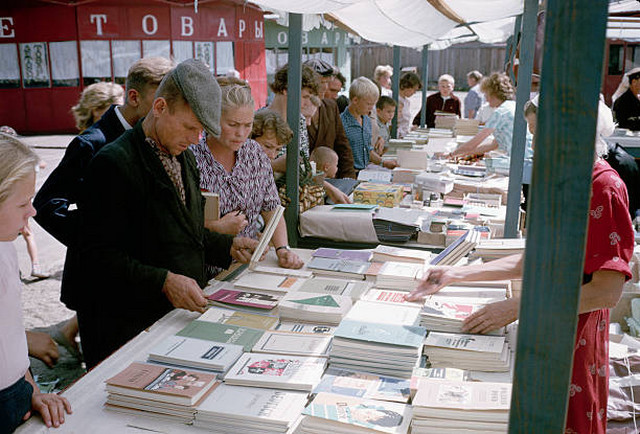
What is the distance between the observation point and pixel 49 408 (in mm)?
1489

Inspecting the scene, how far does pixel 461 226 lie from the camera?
3.32 meters

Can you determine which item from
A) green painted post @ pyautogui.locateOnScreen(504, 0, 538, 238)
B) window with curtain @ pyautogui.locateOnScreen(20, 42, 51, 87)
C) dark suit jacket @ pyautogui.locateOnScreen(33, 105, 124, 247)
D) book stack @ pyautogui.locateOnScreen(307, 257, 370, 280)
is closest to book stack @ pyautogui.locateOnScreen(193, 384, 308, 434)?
book stack @ pyautogui.locateOnScreen(307, 257, 370, 280)

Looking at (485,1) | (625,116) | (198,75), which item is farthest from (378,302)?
(625,116)

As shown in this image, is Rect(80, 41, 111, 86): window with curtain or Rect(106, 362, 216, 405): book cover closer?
Rect(106, 362, 216, 405): book cover

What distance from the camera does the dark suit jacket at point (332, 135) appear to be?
453cm

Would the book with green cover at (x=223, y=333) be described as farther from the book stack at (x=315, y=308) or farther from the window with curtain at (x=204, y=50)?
→ the window with curtain at (x=204, y=50)

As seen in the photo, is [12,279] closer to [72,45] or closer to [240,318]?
[240,318]

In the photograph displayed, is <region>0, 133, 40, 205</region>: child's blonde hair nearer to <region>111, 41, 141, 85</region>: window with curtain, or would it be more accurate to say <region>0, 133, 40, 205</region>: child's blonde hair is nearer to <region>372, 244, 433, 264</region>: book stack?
<region>372, 244, 433, 264</region>: book stack

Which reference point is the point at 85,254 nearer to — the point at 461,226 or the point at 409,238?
the point at 409,238

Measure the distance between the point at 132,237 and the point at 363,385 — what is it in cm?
98

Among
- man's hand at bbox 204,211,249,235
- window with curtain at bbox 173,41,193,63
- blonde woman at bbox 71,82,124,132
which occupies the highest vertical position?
window with curtain at bbox 173,41,193,63

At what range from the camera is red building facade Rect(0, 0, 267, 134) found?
13391 millimetres

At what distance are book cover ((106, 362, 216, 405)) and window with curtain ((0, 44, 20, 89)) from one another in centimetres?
1456

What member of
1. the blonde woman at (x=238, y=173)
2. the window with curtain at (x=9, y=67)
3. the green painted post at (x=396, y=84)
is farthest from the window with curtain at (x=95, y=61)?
the blonde woman at (x=238, y=173)
